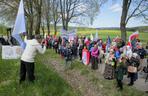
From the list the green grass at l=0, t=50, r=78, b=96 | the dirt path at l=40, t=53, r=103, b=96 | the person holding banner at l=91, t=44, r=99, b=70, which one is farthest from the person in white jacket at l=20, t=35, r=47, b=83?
the person holding banner at l=91, t=44, r=99, b=70

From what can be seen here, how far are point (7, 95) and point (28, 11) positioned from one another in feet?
98.5

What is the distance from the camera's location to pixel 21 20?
13.0 m

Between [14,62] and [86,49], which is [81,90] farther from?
[86,49]

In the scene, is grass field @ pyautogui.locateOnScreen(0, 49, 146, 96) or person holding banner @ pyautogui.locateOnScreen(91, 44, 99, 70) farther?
person holding banner @ pyautogui.locateOnScreen(91, 44, 99, 70)

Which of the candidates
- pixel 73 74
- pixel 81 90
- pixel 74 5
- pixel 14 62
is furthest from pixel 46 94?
pixel 74 5

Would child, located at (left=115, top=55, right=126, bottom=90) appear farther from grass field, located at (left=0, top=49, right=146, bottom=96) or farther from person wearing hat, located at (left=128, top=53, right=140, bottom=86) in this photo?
person wearing hat, located at (left=128, top=53, right=140, bottom=86)

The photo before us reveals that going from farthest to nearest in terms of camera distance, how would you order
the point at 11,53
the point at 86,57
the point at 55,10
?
the point at 55,10 < the point at 86,57 < the point at 11,53

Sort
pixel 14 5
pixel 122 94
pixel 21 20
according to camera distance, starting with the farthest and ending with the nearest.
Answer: pixel 14 5, pixel 21 20, pixel 122 94

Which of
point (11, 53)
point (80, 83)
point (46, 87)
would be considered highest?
point (11, 53)

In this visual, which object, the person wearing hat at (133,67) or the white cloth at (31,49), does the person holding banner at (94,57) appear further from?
the white cloth at (31,49)

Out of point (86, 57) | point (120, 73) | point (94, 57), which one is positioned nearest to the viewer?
point (120, 73)

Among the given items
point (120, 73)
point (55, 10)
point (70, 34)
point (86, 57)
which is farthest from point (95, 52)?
point (55, 10)

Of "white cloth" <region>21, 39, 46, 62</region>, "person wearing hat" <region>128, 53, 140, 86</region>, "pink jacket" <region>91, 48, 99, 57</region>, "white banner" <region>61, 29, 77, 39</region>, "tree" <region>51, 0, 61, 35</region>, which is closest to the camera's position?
"white cloth" <region>21, 39, 46, 62</region>

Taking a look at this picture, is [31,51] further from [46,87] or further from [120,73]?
[120,73]
